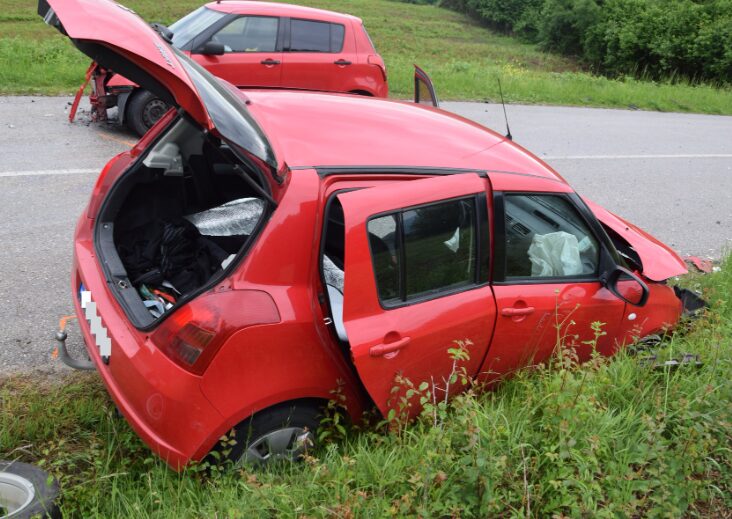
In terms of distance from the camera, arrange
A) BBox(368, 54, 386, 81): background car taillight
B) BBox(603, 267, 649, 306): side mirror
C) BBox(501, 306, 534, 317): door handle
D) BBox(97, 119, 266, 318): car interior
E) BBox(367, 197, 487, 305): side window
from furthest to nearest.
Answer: BBox(368, 54, 386, 81): background car taillight
BBox(97, 119, 266, 318): car interior
BBox(603, 267, 649, 306): side mirror
BBox(501, 306, 534, 317): door handle
BBox(367, 197, 487, 305): side window

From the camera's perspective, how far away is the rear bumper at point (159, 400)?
2.89m

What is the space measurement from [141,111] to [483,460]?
7174mm

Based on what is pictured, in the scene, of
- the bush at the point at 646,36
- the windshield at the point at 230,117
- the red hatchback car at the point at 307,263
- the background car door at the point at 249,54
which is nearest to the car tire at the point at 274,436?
the red hatchback car at the point at 307,263

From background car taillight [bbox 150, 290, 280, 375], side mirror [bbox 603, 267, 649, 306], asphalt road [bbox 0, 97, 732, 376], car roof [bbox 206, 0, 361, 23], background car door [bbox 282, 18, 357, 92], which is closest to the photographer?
background car taillight [bbox 150, 290, 280, 375]

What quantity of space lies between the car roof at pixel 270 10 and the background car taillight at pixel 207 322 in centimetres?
757

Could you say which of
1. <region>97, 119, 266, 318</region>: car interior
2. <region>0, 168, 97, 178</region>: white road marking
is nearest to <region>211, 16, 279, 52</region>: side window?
<region>0, 168, 97, 178</region>: white road marking

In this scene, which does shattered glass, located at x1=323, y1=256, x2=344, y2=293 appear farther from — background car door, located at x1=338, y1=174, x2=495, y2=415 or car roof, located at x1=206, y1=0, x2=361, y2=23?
car roof, located at x1=206, y1=0, x2=361, y2=23

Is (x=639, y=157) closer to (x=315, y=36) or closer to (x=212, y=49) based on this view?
(x=315, y=36)

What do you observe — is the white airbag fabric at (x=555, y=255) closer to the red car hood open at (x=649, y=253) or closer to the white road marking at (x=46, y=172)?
the red car hood open at (x=649, y=253)

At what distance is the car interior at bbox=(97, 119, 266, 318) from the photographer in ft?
12.8

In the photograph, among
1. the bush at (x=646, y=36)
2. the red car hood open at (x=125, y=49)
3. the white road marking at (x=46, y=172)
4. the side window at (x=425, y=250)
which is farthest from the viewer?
the bush at (x=646, y=36)

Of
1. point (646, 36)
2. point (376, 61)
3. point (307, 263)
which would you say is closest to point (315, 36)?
point (376, 61)

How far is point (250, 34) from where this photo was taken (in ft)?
31.6

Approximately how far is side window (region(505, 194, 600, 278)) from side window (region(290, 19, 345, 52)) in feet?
23.3
